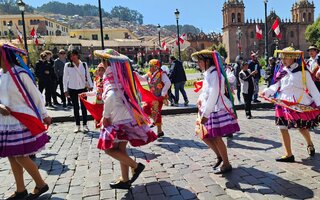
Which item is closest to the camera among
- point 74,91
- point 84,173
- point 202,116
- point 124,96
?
point 124,96

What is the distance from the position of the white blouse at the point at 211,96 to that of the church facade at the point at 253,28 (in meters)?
79.8

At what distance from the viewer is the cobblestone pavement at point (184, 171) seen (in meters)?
4.54

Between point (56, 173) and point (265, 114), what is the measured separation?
7.09 m

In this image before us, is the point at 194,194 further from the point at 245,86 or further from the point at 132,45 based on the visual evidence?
the point at 132,45

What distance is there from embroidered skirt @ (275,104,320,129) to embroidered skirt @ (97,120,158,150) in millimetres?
2188

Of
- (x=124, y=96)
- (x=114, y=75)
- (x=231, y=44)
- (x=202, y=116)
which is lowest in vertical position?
(x=202, y=116)

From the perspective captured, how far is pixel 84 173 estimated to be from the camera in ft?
18.1

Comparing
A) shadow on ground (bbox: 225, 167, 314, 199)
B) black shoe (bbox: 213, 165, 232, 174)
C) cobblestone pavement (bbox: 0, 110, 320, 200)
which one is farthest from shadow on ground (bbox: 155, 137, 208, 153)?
shadow on ground (bbox: 225, 167, 314, 199)

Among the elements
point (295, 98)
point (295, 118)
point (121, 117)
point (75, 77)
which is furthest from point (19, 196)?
point (75, 77)

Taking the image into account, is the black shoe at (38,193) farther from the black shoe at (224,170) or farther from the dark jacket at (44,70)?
the dark jacket at (44,70)

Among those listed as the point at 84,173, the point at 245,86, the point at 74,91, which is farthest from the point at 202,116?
the point at 245,86

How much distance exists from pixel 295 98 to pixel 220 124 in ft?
4.61

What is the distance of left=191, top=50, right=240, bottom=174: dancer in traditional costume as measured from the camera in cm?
493

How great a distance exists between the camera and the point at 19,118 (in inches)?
168
